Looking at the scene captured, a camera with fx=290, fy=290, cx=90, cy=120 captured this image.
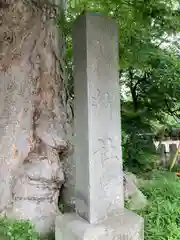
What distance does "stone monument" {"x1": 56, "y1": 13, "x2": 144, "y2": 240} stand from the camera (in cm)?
285

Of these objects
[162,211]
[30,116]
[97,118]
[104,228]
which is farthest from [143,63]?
[104,228]

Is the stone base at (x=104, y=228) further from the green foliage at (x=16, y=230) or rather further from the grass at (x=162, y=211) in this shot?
the grass at (x=162, y=211)

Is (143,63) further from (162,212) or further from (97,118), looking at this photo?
(97,118)

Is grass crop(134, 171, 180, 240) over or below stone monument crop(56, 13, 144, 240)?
below

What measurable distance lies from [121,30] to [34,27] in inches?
79.6

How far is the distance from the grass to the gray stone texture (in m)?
0.66

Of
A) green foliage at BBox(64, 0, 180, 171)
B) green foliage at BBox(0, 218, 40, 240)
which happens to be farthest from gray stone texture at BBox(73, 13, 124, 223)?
green foliage at BBox(64, 0, 180, 171)

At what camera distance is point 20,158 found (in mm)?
3773

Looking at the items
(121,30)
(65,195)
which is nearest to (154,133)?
(121,30)

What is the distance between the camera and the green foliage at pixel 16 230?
3.09m

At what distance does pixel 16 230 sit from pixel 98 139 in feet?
4.54

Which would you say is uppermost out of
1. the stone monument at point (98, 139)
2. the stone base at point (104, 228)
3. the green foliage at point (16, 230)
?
the stone monument at point (98, 139)

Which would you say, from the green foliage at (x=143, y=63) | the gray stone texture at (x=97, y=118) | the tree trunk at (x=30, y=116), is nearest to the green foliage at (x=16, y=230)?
the tree trunk at (x=30, y=116)

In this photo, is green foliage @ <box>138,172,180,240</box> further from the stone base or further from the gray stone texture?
the gray stone texture
